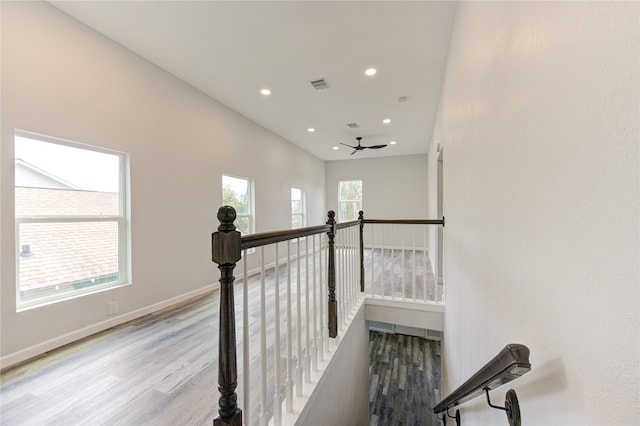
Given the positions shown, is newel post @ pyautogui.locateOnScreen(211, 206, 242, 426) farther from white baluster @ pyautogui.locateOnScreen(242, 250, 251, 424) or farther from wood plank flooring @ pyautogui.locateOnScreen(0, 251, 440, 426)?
wood plank flooring @ pyautogui.locateOnScreen(0, 251, 440, 426)

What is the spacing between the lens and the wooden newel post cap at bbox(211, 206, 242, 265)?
94 cm

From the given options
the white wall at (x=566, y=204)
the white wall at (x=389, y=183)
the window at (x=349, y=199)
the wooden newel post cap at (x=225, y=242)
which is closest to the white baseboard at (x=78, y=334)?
the wooden newel post cap at (x=225, y=242)

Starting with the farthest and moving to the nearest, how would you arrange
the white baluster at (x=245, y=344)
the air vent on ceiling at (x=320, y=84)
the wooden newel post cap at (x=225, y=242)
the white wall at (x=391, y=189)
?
the white wall at (x=391, y=189)
the air vent on ceiling at (x=320, y=84)
the white baluster at (x=245, y=344)
the wooden newel post cap at (x=225, y=242)

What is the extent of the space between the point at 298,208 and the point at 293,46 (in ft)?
14.9

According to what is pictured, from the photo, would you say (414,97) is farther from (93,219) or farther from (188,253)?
(93,219)

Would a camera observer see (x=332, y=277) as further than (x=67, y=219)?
No

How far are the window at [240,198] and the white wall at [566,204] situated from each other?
407 centimetres

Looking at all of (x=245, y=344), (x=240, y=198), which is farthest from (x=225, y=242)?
(x=240, y=198)

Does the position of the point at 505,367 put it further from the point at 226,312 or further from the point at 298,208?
the point at 298,208

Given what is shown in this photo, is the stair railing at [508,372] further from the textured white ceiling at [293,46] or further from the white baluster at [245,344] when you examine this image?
the textured white ceiling at [293,46]

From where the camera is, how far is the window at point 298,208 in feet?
21.9

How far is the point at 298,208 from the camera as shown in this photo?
23.0 feet

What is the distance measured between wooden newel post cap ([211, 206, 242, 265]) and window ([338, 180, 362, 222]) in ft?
25.1

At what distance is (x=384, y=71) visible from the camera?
129 inches
